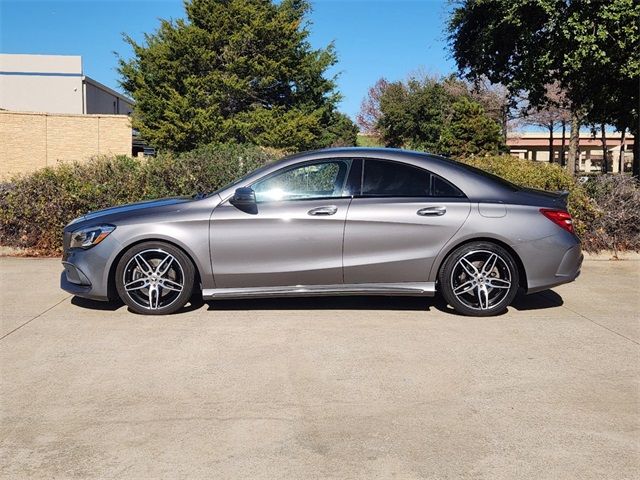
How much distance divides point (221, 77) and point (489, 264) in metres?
29.5

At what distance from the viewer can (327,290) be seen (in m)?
5.95

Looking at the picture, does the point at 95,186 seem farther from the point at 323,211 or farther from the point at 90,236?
the point at 323,211

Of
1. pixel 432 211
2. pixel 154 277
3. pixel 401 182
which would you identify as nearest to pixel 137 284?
pixel 154 277

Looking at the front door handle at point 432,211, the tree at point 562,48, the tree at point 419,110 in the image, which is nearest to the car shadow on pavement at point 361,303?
the front door handle at point 432,211

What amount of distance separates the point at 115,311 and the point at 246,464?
3415 millimetres

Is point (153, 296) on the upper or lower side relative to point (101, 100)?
lower

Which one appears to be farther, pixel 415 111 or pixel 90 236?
pixel 415 111

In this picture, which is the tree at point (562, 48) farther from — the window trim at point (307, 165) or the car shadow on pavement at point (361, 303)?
the window trim at point (307, 165)

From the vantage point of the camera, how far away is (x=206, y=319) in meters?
5.88

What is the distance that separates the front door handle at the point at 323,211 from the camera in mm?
5906

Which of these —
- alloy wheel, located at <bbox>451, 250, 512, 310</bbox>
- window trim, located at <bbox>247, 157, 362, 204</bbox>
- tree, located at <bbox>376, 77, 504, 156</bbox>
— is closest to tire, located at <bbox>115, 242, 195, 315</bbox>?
window trim, located at <bbox>247, 157, 362, 204</bbox>

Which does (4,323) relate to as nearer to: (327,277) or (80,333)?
(80,333)

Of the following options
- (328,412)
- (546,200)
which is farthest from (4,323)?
(546,200)

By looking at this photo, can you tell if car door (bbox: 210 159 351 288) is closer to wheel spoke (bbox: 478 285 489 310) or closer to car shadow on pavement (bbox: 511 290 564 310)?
wheel spoke (bbox: 478 285 489 310)
